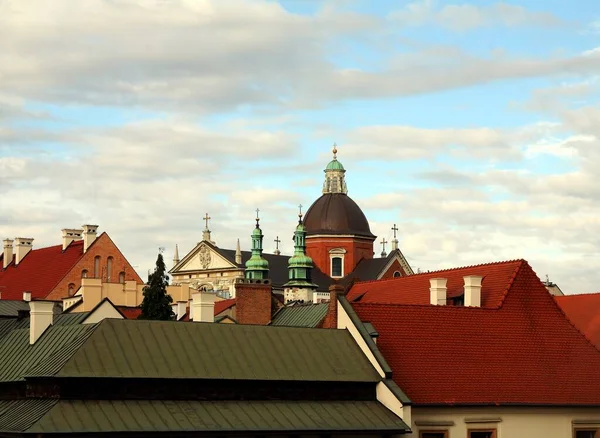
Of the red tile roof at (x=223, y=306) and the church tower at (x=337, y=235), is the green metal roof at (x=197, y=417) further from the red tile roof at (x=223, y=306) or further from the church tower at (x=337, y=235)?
the church tower at (x=337, y=235)

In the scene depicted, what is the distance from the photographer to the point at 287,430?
136 feet

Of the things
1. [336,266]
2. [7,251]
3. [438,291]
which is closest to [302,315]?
[438,291]

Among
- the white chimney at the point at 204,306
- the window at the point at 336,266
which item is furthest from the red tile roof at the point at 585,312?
the window at the point at 336,266

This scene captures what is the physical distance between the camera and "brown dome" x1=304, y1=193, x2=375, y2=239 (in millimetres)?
152250

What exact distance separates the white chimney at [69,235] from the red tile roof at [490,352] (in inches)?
2683

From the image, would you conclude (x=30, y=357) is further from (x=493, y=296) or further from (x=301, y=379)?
(x=493, y=296)

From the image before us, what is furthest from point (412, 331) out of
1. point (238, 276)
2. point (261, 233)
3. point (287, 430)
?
point (238, 276)

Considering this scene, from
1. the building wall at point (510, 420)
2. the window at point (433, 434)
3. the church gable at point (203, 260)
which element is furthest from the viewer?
A: the church gable at point (203, 260)

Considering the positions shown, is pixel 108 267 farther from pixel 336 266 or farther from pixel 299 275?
pixel 336 266

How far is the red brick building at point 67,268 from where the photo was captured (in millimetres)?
108312

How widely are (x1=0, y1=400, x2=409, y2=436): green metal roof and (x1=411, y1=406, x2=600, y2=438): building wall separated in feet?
6.83

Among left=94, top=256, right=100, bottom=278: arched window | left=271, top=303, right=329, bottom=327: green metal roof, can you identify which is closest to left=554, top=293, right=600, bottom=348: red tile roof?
left=271, top=303, right=329, bottom=327: green metal roof

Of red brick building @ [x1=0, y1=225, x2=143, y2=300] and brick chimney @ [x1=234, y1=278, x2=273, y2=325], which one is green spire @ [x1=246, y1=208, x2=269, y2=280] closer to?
red brick building @ [x1=0, y1=225, x2=143, y2=300]

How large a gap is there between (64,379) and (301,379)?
8.44 metres
